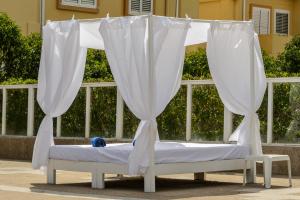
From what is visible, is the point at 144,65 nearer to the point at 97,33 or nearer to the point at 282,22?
the point at 97,33

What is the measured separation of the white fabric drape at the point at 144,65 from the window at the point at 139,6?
18.8 meters

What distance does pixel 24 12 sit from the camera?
97.8 feet

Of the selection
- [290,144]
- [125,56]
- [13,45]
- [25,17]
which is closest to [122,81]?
[125,56]

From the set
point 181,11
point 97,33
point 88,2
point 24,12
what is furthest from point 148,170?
point 181,11

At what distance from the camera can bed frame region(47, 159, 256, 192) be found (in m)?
14.0

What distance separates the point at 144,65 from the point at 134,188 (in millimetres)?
2204

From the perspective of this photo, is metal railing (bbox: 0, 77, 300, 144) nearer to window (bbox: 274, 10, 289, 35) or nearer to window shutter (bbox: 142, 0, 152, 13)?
window shutter (bbox: 142, 0, 152, 13)

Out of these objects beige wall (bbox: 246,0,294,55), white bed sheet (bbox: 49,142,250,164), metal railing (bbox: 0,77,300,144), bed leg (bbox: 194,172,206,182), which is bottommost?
bed leg (bbox: 194,172,206,182)

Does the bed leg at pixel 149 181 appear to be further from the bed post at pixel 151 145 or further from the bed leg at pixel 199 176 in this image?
the bed leg at pixel 199 176

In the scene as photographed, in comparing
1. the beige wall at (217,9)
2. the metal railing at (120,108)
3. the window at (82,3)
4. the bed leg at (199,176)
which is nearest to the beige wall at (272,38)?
the beige wall at (217,9)

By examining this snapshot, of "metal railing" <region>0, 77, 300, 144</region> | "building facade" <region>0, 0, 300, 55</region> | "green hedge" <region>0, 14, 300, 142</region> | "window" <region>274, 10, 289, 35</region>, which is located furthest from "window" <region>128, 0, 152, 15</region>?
"metal railing" <region>0, 77, 300, 144</region>

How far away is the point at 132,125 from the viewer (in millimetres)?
20188

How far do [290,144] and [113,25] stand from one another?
5.31 m

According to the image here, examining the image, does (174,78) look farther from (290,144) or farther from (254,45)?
(290,144)
